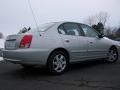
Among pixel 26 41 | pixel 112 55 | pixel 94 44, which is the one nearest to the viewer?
pixel 26 41

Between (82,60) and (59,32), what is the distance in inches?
49.8

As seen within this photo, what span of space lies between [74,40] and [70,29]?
41 centimetres

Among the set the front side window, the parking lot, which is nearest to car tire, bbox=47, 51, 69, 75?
the parking lot

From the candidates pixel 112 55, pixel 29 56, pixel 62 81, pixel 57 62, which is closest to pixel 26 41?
pixel 29 56

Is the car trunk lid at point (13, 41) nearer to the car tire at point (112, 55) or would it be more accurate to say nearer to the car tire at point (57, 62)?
the car tire at point (57, 62)

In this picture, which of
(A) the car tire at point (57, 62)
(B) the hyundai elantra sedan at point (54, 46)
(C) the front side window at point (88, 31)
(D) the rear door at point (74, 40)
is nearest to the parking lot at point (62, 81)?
(A) the car tire at point (57, 62)

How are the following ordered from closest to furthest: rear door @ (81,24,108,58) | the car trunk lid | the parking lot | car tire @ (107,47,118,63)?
the parking lot → the car trunk lid → rear door @ (81,24,108,58) → car tire @ (107,47,118,63)

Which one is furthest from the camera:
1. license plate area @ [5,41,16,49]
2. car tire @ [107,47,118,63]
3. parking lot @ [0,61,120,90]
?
car tire @ [107,47,118,63]

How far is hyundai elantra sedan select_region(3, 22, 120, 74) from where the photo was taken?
553 centimetres

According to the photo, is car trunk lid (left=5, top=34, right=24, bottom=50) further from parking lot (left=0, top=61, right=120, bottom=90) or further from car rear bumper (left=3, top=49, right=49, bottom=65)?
parking lot (left=0, top=61, right=120, bottom=90)

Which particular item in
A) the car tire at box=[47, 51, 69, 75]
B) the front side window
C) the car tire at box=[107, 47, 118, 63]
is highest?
the front side window

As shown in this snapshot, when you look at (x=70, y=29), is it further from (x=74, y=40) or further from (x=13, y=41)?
(x=13, y=41)

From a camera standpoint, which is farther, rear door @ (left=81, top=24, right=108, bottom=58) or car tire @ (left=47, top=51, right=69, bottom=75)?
rear door @ (left=81, top=24, right=108, bottom=58)

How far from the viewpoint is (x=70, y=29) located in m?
6.63
